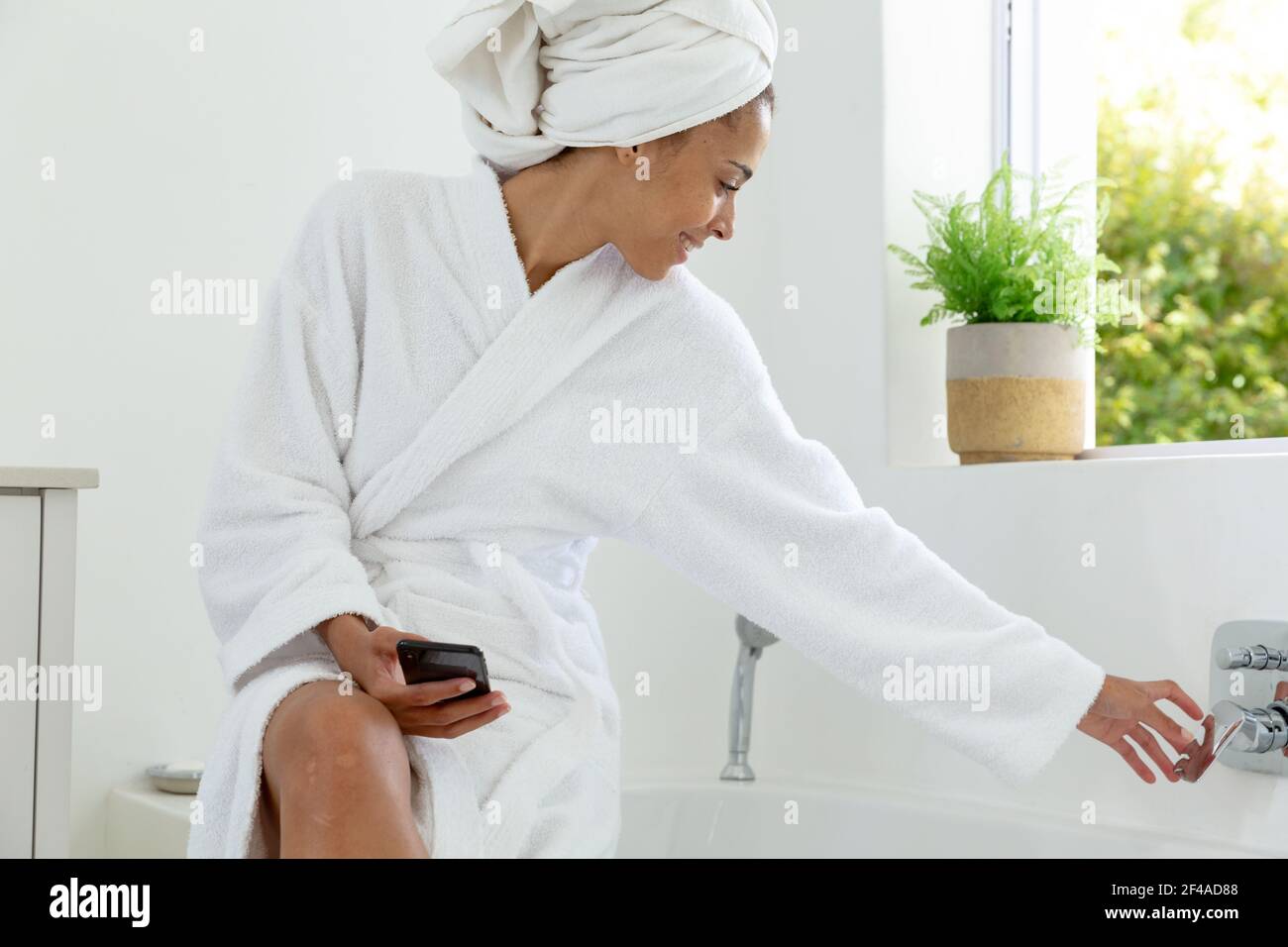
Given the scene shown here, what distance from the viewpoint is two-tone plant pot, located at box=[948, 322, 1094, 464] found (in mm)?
1684

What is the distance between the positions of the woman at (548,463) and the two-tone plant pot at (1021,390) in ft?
1.56

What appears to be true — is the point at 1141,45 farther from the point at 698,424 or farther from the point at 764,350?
the point at 698,424

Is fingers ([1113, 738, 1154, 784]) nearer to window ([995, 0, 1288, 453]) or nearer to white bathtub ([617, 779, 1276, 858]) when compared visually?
white bathtub ([617, 779, 1276, 858])

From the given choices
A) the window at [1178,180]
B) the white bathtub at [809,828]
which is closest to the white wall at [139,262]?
the white bathtub at [809,828]

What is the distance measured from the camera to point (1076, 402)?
67.4 inches

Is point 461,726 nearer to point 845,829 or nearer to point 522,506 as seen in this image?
point 522,506

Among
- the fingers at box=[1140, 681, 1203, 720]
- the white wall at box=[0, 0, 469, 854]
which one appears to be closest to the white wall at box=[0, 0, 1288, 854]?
the white wall at box=[0, 0, 469, 854]

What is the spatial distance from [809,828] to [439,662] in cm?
90

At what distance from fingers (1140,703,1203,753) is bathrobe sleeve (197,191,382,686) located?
64cm

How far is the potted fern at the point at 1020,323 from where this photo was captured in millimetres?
1686

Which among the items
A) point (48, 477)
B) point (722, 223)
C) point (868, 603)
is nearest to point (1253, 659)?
point (868, 603)

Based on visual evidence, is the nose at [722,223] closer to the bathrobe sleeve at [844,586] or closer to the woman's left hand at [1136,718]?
the bathrobe sleeve at [844,586]
